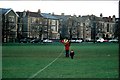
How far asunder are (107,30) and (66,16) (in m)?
30.7

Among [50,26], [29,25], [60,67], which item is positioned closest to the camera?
[60,67]

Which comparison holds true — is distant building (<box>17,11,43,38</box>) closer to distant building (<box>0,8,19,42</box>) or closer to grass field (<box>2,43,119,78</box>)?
distant building (<box>0,8,19,42</box>)

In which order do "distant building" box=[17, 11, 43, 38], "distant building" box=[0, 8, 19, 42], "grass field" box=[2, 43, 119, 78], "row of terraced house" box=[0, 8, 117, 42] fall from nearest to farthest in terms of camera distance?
"grass field" box=[2, 43, 119, 78] → "distant building" box=[0, 8, 19, 42] → "row of terraced house" box=[0, 8, 117, 42] → "distant building" box=[17, 11, 43, 38]

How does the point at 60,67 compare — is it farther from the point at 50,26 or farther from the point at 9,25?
the point at 50,26

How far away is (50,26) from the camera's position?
450 feet

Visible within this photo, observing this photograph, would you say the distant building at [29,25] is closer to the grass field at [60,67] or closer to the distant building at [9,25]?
the distant building at [9,25]

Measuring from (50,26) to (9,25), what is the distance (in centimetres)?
2895

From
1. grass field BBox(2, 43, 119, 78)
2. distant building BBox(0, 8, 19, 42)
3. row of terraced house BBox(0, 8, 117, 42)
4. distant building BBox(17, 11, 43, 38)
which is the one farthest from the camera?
distant building BBox(17, 11, 43, 38)

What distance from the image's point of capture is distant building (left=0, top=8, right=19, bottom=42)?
101 m

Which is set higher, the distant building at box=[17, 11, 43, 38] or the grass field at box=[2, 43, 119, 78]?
the distant building at box=[17, 11, 43, 38]

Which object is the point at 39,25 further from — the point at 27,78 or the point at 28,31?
the point at 27,78

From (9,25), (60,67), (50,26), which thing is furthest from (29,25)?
(60,67)

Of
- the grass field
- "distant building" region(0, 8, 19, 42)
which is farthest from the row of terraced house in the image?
the grass field

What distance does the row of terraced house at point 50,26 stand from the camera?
367 ft
